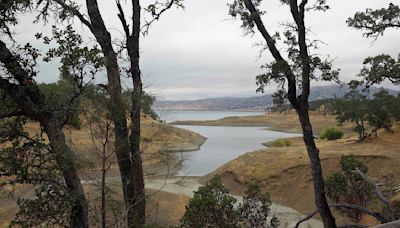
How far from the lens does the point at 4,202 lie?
64.5 feet

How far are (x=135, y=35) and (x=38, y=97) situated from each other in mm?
2701

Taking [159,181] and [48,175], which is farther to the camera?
[159,181]

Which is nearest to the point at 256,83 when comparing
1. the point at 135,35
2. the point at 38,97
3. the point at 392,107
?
the point at 135,35

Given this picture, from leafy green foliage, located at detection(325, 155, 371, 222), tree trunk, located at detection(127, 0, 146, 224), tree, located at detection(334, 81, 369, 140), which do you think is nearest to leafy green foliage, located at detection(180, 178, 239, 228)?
tree trunk, located at detection(127, 0, 146, 224)

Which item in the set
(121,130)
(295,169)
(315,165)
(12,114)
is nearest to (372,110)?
(295,169)

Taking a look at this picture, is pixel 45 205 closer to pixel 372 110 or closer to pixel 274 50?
pixel 274 50

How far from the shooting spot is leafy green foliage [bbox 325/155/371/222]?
14164 mm

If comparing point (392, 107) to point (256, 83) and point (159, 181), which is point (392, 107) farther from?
point (256, 83)

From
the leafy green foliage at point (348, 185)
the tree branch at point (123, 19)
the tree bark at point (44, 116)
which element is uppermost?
the tree branch at point (123, 19)

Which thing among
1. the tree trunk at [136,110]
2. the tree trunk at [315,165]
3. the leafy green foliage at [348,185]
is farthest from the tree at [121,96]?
the leafy green foliage at [348,185]

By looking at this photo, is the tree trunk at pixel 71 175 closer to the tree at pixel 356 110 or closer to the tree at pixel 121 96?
the tree at pixel 121 96

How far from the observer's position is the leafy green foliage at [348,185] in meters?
14.2

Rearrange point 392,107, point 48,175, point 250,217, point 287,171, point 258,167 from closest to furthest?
point 48,175 → point 250,217 → point 287,171 → point 258,167 → point 392,107

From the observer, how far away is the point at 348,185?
15211 millimetres
